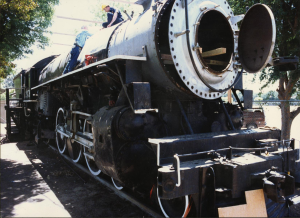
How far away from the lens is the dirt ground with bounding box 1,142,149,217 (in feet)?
10.9

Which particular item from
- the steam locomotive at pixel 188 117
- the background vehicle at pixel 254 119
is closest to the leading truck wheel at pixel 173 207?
the steam locomotive at pixel 188 117

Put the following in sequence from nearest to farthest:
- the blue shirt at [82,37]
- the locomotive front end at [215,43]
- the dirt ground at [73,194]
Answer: the locomotive front end at [215,43] < the dirt ground at [73,194] < the blue shirt at [82,37]

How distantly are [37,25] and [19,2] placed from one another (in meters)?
5.04

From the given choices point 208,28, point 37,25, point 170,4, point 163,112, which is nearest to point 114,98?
point 163,112

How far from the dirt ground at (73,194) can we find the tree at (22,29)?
12.2 feet

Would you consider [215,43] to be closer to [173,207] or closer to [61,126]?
[173,207]

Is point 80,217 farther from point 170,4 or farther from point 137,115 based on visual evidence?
point 170,4

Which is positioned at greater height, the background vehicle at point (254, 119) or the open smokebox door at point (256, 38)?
the open smokebox door at point (256, 38)

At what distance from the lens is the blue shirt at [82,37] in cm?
522

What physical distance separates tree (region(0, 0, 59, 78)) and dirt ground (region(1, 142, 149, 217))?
371cm

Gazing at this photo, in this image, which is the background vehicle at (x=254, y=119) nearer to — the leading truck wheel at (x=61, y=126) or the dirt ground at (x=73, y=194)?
the leading truck wheel at (x=61, y=126)

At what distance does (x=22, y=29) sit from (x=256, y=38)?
920cm

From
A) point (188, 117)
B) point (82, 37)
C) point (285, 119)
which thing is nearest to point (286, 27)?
point (285, 119)

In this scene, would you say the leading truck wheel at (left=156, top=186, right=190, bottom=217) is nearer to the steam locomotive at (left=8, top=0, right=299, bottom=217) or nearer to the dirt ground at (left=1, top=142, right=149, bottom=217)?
the steam locomotive at (left=8, top=0, right=299, bottom=217)
